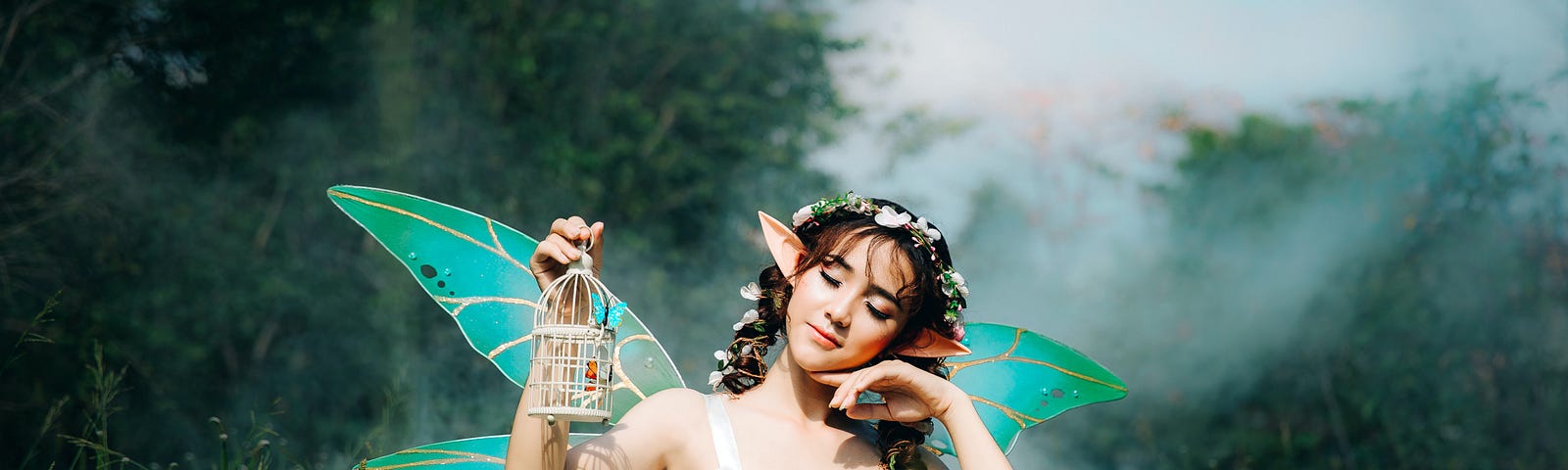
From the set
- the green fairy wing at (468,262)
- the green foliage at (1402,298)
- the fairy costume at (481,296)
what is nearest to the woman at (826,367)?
the fairy costume at (481,296)

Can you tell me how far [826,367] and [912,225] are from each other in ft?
0.95

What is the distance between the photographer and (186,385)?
5500 millimetres

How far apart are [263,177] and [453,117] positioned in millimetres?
927

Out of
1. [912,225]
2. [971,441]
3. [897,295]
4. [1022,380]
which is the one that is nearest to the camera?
[971,441]

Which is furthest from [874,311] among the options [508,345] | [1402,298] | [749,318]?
[1402,298]

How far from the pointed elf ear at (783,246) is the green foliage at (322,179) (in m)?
2.51

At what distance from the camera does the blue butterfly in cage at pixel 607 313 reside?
1.85m

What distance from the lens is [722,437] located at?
6.84ft

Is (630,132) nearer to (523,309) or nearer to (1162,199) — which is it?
(1162,199)

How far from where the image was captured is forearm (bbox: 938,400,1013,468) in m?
1.98

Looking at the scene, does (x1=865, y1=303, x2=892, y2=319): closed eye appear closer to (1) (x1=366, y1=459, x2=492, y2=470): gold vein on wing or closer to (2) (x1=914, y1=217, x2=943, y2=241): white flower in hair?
(2) (x1=914, y1=217, x2=943, y2=241): white flower in hair

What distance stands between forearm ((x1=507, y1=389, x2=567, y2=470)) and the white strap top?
0.98ft

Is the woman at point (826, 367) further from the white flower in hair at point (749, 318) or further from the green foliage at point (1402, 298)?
the green foliage at point (1402, 298)

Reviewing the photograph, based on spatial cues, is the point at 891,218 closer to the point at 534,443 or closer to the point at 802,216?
the point at 802,216
